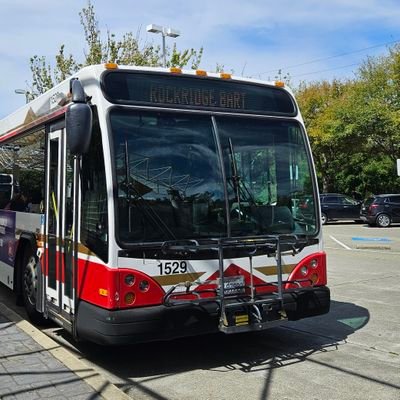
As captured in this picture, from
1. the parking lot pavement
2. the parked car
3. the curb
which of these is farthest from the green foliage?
the curb

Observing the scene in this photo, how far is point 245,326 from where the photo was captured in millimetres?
5332

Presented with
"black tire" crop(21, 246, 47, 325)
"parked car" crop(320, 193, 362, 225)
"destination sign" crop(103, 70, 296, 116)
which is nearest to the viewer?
"destination sign" crop(103, 70, 296, 116)

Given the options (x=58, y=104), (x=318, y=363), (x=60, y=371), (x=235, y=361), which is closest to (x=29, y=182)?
(x=58, y=104)

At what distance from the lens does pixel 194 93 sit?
225 inches

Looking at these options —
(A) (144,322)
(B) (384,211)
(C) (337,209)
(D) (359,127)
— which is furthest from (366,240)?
(A) (144,322)

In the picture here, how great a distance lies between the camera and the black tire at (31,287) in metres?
7.05

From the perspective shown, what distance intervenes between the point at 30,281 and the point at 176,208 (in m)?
2.94

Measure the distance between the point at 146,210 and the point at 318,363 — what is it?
2.38 m

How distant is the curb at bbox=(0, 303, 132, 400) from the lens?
4488 mm

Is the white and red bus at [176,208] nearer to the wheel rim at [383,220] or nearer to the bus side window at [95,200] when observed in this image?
the bus side window at [95,200]

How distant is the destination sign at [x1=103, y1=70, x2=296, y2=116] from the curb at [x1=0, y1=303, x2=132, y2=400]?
99.3 inches

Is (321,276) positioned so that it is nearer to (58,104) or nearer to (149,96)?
(149,96)

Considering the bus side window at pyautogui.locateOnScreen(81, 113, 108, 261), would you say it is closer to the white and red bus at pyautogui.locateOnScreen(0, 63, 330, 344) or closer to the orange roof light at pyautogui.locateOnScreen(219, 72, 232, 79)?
the white and red bus at pyautogui.locateOnScreen(0, 63, 330, 344)

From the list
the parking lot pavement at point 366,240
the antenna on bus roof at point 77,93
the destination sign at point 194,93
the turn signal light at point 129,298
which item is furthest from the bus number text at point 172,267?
the parking lot pavement at point 366,240
